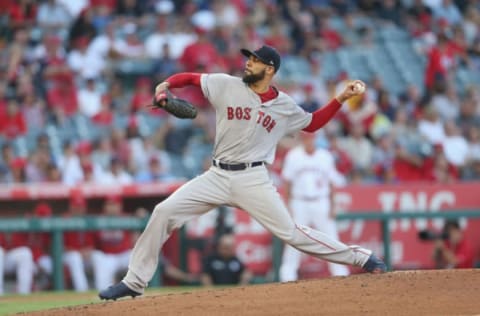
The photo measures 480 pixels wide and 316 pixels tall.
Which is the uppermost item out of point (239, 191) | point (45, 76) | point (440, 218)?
point (45, 76)

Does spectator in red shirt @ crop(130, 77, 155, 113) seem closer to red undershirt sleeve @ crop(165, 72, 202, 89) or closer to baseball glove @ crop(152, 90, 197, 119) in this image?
red undershirt sleeve @ crop(165, 72, 202, 89)

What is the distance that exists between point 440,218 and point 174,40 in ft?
15.5

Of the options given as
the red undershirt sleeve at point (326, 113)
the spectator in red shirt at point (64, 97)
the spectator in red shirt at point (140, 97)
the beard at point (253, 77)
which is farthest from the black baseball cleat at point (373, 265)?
the spectator in red shirt at point (64, 97)

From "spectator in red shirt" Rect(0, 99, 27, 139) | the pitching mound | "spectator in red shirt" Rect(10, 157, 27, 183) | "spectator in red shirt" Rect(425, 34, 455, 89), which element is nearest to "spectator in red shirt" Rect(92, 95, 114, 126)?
"spectator in red shirt" Rect(0, 99, 27, 139)

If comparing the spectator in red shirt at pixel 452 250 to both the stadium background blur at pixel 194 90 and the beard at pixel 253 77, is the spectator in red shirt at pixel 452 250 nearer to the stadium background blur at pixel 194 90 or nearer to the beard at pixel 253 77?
the stadium background blur at pixel 194 90

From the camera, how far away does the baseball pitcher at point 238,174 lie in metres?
8.02

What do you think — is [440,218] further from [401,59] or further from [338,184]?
[401,59]

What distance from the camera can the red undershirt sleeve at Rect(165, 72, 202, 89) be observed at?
8023 mm

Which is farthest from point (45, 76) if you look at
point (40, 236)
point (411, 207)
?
point (411, 207)

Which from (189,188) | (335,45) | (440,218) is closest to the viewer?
(189,188)

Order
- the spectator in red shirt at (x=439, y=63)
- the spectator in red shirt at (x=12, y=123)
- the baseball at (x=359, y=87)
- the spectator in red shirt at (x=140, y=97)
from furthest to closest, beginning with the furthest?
1. the spectator in red shirt at (x=439, y=63)
2. the spectator in red shirt at (x=140, y=97)
3. the spectator in red shirt at (x=12, y=123)
4. the baseball at (x=359, y=87)

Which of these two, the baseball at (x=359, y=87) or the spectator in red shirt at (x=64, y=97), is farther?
the spectator in red shirt at (x=64, y=97)

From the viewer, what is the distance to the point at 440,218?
44.5 ft

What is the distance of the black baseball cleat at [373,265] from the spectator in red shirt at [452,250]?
482cm
